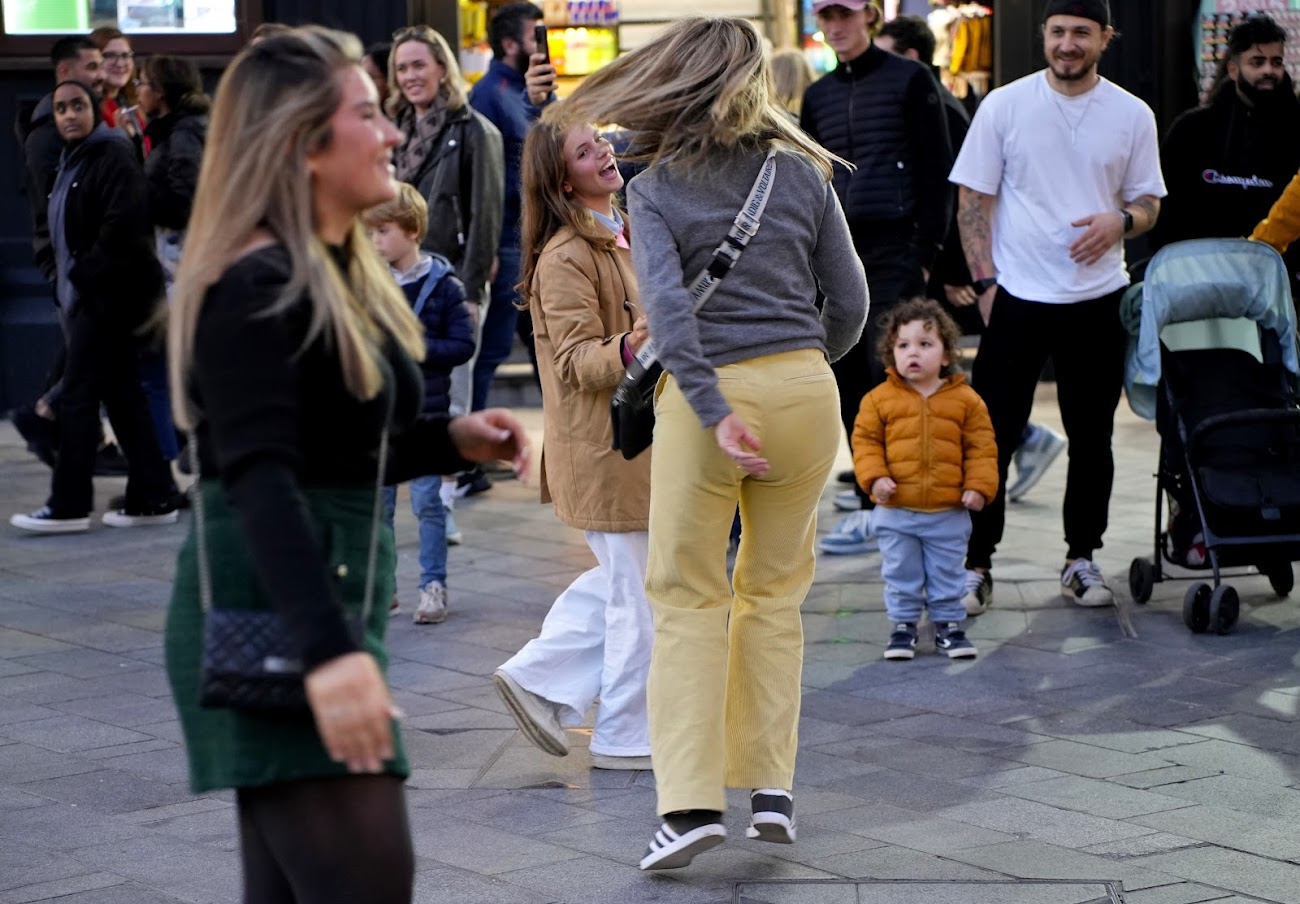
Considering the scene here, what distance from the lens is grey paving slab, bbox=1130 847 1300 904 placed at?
4191 millimetres

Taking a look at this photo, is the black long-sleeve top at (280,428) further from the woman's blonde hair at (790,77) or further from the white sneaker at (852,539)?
the woman's blonde hair at (790,77)

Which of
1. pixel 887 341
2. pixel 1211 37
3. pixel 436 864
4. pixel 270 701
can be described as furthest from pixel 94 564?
pixel 1211 37

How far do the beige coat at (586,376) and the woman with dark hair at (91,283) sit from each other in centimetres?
421

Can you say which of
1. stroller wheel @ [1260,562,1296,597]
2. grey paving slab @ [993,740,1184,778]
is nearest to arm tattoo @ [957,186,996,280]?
stroller wheel @ [1260,562,1296,597]

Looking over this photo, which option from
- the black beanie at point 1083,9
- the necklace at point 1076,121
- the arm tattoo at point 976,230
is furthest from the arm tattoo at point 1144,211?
the black beanie at point 1083,9

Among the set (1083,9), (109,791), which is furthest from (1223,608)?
(109,791)

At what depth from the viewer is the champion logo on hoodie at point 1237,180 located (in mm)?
7656

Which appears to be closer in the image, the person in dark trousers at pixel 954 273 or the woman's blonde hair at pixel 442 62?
the woman's blonde hair at pixel 442 62

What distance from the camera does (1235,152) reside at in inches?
302

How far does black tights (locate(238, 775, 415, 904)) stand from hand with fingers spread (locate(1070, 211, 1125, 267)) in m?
4.86

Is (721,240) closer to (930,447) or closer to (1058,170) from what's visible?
(930,447)

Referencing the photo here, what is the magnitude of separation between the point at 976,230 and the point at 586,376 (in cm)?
300

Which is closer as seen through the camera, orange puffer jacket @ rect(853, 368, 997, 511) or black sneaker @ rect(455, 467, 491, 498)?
orange puffer jacket @ rect(853, 368, 997, 511)

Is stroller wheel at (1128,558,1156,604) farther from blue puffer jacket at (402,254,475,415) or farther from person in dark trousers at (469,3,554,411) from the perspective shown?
person in dark trousers at (469,3,554,411)
